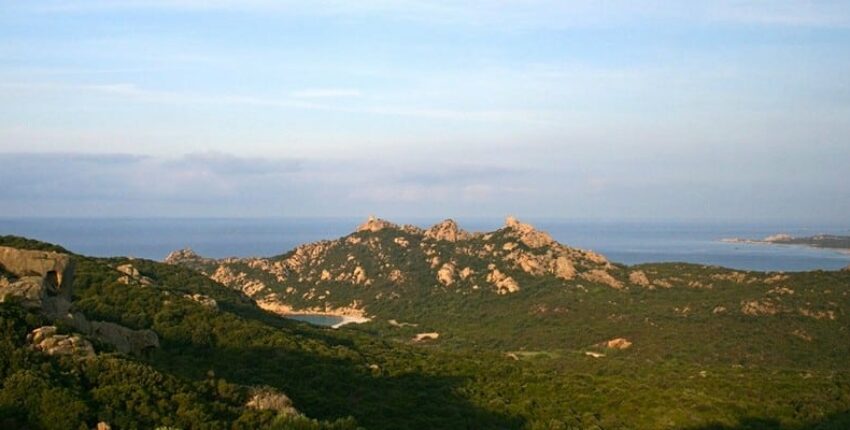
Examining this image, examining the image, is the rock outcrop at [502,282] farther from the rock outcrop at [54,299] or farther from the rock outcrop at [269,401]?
the rock outcrop at [269,401]

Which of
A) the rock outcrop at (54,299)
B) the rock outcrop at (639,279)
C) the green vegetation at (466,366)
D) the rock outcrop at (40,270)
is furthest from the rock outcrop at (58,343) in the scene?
the rock outcrop at (639,279)

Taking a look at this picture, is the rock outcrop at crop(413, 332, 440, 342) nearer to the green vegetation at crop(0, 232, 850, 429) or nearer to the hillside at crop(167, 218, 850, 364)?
the hillside at crop(167, 218, 850, 364)

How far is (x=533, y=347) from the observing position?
219 ft

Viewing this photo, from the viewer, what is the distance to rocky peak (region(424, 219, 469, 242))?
109188mm

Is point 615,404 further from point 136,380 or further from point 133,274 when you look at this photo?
point 133,274

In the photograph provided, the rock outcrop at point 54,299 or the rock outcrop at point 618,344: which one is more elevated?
the rock outcrop at point 54,299

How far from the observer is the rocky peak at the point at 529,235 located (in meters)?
101

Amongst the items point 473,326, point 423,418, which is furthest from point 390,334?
point 423,418

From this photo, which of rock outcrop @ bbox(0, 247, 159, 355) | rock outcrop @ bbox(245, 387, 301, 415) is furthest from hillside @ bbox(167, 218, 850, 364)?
rock outcrop @ bbox(0, 247, 159, 355)

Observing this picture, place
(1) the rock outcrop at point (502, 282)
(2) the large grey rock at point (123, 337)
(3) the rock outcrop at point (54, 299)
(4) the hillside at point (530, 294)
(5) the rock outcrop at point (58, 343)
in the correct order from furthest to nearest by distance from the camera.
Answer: (1) the rock outcrop at point (502, 282), (4) the hillside at point (530, 294), (2) the large grey rock at point (123, 337), (3) the rock outcrop at point (54, 299), (5) the rock outcrop at point (58, 343)

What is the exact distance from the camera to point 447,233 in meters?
110

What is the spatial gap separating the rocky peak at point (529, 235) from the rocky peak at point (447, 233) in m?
7.03

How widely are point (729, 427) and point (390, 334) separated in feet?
156

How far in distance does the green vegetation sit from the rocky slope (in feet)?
28.9
